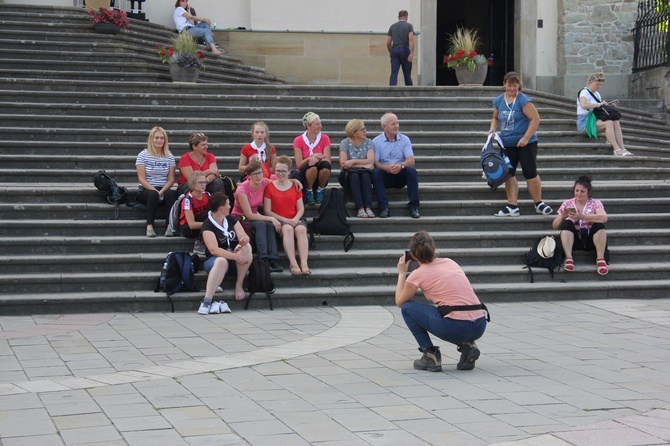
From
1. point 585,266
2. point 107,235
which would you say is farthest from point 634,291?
point 107,235

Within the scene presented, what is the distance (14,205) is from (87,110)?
3.53m

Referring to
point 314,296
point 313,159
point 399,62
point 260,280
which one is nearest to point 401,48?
point 399,62

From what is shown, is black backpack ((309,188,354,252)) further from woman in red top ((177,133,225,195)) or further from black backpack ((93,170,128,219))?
black backpack ((93,170,128,219))

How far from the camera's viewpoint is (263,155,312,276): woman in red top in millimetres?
11477

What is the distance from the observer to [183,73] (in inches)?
666

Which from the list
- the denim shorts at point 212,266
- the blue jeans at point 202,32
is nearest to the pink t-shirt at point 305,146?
the denim shorts at point 212,266

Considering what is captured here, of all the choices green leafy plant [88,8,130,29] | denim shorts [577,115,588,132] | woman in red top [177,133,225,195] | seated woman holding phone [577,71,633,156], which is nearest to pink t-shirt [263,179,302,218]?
woman in red top [177,133,225,195]

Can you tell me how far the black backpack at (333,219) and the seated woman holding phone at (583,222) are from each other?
2387mm

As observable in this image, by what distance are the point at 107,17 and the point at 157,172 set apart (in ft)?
22.1

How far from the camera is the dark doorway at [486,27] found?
22.3m

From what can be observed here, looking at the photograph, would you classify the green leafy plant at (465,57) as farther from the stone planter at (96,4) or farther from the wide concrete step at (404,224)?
the stone planter at (96,4)

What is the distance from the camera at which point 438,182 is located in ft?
46.9

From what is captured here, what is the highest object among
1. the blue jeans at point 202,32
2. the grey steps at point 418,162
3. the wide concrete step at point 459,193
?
the blue jeans at point 202,32

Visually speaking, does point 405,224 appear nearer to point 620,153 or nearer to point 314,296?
point 314,296
